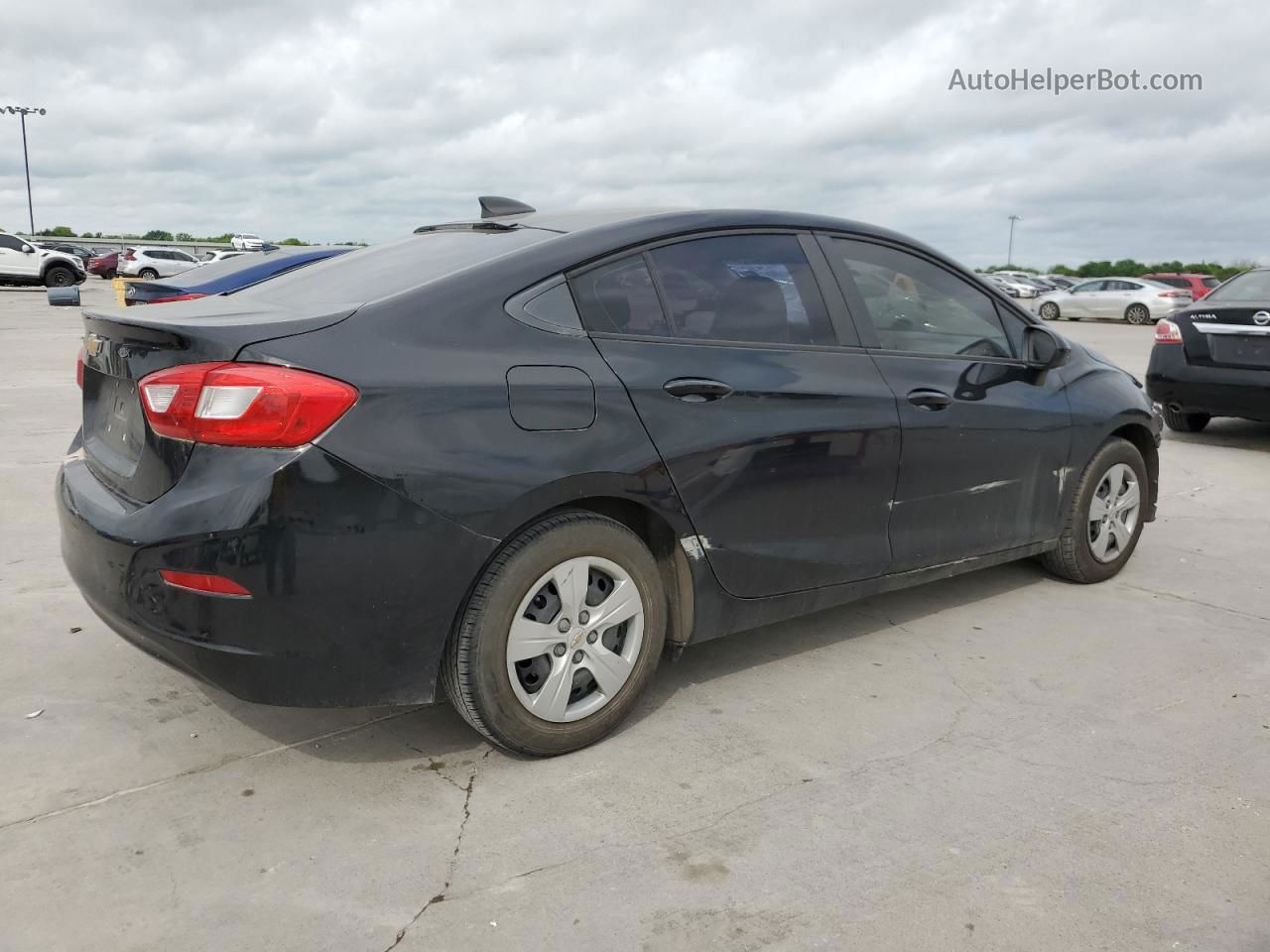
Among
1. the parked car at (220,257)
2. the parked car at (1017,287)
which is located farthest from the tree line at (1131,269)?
the parked car at (220,257)

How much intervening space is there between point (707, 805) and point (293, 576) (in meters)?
1.25

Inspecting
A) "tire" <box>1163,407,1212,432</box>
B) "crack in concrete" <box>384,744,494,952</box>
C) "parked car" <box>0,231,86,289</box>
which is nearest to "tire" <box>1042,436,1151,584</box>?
"crack in concrete" <box>384,744,494,952</box>

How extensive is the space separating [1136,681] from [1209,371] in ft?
18.5

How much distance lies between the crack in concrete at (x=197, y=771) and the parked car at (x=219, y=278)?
5.93 m

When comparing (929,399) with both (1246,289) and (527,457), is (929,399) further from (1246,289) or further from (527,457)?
(1246,289)

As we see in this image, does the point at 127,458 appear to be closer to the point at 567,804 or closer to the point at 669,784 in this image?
the point at 567,804

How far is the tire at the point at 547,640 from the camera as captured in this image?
2869 mm

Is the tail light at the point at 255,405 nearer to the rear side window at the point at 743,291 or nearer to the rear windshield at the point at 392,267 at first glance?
the rear windshield at the point at 392,267

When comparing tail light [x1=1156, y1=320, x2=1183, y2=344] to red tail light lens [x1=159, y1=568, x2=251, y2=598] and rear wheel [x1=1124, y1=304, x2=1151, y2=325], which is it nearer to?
red tail light lens [x1=159, y1=568, x2=251, y2=598]

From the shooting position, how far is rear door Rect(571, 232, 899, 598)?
10.5 feet

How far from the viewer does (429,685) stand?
2.88m

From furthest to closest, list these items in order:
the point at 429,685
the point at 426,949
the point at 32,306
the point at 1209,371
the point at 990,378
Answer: the point at 32,306 < the point at 1209,371 < the point at 990,378 < the point at 429,685 < the point at 426,949

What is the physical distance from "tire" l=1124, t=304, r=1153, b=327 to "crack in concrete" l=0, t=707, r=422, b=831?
105ft

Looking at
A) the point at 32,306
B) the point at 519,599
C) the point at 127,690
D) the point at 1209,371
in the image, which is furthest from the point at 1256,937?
the point at 32,306
